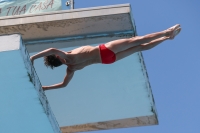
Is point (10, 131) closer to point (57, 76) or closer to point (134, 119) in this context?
point (57, 76)

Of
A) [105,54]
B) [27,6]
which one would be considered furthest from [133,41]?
[27,6]

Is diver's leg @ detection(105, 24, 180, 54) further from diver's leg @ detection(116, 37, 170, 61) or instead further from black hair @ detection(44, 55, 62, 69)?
black hair @ detection(44, 55, 62, 69)

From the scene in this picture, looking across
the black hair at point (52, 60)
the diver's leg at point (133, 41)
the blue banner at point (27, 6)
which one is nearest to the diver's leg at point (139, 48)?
the diver's leg at point (133, 41)

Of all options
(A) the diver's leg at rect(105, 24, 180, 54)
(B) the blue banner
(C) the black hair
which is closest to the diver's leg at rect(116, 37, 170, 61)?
(A) the diver's leg at rect(105, 24, 180, 54)

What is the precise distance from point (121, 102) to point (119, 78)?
33.2 inches

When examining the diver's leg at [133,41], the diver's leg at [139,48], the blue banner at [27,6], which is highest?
the blue banner at [27,6]

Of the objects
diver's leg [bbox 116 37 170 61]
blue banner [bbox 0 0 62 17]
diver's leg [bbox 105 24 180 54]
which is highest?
blue banner [bbox 0 0 62 17]

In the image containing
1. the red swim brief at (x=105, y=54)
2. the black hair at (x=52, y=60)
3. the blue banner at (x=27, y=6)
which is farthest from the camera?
the blue banner at (x=27, y=6)

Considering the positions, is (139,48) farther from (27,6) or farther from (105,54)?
(27,6)

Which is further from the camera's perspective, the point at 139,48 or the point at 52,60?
the point at 139,48

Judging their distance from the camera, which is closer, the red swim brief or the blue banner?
the red swim brief

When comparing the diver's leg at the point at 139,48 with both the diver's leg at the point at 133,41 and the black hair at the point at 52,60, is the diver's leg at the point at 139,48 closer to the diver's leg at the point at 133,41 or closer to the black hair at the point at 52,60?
the diver's leg at the point at 133,41

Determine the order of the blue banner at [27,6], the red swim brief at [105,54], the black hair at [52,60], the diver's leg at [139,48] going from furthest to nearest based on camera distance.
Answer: the blue banner at [27,6], the diver's leg at [139,48], the red swim brief at [105,54], the black hair at [52,60]

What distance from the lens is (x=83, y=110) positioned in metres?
11.7
